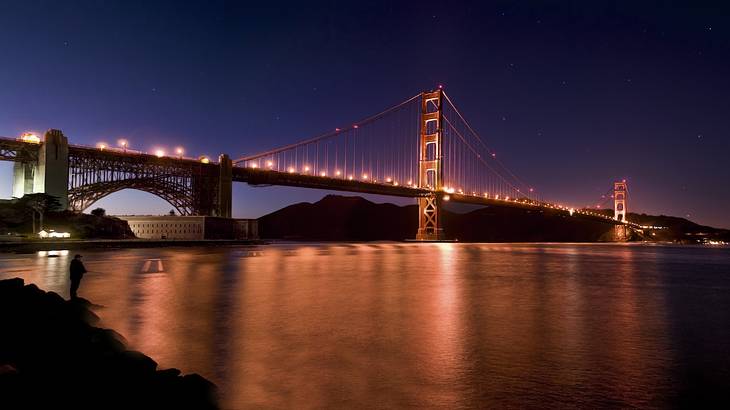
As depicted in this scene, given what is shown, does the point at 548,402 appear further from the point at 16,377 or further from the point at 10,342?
the point at 10,342

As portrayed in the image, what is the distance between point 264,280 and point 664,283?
1843cm

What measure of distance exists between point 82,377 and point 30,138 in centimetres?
5880

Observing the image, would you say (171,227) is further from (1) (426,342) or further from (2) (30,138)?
(1) (426,342)

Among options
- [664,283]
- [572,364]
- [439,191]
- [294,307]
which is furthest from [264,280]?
[439,191]

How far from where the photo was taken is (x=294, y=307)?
13.1m

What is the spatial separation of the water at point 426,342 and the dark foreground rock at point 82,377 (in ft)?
2.67

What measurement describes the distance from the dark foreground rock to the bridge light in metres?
54.7

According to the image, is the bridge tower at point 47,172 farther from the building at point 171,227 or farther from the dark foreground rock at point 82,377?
the dark foreground rock at point 82,377

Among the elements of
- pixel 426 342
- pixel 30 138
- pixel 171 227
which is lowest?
pixel 426 342

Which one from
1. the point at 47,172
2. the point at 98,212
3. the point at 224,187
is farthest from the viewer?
the point at 224,187

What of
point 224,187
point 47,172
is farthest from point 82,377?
point 224,187

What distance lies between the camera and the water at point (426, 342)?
6039mm

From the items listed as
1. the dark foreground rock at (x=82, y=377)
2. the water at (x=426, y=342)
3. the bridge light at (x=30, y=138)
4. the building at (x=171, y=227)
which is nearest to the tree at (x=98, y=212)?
the building at (x=171, y=227)

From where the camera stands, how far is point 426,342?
352 inches
